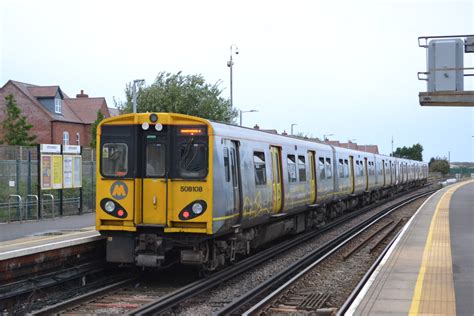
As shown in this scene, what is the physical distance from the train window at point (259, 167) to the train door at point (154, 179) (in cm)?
256

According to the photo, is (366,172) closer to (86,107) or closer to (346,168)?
(346,168)

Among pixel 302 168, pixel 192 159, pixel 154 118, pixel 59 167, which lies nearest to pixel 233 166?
pixel 192 159

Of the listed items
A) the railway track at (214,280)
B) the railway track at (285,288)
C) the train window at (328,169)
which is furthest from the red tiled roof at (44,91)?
the railway track at (285,288)

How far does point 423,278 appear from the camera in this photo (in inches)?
389

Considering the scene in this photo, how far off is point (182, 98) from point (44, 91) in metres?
18.9

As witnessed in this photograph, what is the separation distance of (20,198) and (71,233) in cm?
418

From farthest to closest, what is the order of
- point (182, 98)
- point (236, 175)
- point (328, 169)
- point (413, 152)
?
point (413, 152) → point (182, 98) → point (328, 169) → point (236, 175)

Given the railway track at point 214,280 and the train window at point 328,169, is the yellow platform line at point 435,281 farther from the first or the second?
the train window at point 328,169

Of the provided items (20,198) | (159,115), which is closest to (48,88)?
(20,198)

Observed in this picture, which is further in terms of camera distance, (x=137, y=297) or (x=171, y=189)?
(x=171, y=189)

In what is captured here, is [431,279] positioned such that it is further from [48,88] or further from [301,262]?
[48,88]

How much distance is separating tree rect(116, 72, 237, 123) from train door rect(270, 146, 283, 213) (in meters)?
20.7

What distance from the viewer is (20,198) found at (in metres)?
16.8

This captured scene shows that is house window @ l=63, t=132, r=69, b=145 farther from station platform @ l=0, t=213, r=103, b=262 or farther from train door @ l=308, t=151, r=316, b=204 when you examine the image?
train door @ l=308, t=151, r=316, b=204
